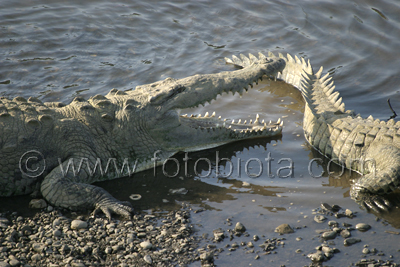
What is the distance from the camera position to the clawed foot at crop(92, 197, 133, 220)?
14.1 feet

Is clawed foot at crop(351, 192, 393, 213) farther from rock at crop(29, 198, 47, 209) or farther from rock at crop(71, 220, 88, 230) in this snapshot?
rock at crop(29, 198, 47, 209)

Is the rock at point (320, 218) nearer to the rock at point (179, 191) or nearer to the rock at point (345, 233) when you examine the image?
the rock at point (345, 233)

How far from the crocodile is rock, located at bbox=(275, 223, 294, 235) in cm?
104

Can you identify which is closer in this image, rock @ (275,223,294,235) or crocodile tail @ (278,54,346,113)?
rock @ (275,223,294,235)

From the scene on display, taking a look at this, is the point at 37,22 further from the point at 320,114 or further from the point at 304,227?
the point at 304,227

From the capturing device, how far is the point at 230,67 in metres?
8.30

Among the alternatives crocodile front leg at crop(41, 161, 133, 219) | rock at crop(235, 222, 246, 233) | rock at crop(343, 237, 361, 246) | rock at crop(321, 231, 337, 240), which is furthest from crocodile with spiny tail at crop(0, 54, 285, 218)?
rock at crop(343, 237, 361, 246)

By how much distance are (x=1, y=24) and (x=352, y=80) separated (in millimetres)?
8139

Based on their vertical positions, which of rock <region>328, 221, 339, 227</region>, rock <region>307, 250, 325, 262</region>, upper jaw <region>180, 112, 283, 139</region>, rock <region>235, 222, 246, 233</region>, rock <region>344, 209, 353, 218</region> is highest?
upper jaw <region>180, 112, 283, 139</region>

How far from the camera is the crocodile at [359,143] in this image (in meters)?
4.50

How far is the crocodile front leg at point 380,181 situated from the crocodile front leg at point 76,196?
2.69 metres

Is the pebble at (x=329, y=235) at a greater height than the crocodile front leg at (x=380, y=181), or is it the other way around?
the crocodile front leg at (x=380, y=181)

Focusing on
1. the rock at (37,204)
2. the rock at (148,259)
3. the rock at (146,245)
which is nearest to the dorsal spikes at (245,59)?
the rock at (37,204)

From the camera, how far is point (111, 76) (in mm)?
8016
